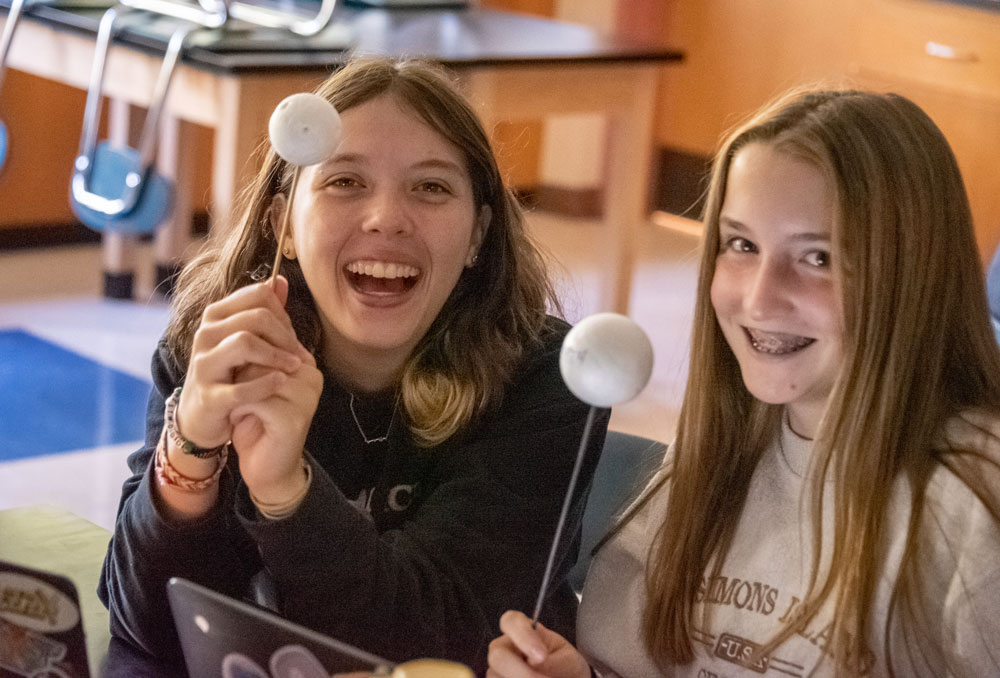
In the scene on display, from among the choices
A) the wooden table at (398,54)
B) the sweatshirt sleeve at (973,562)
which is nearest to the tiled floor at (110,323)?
the wooden table at (398,54)

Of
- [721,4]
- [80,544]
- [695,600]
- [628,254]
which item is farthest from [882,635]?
[721,4]

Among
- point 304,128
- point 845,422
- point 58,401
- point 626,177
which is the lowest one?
point 58,401

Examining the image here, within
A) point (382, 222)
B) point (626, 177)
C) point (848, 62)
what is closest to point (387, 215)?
point (382, 222)

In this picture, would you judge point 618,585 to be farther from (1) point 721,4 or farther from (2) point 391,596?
(1) point 721,4

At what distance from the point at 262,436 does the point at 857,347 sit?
51 centimetres

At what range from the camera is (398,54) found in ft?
9.25

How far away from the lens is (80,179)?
11.4 feet

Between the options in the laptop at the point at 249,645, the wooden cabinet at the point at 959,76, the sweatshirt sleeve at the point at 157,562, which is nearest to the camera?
the laptop at the point at 249,645

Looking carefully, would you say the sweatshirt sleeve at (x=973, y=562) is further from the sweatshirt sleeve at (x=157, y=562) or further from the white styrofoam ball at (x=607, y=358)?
the sweatshirt sleeve at (x=157, y=562)

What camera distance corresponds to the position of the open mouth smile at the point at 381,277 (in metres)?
1.32

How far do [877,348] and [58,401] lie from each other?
2708mm

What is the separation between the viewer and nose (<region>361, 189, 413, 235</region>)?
51.2 inches

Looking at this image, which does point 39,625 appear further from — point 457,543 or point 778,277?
point 778,277

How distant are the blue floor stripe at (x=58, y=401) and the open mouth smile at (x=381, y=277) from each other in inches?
79.0
